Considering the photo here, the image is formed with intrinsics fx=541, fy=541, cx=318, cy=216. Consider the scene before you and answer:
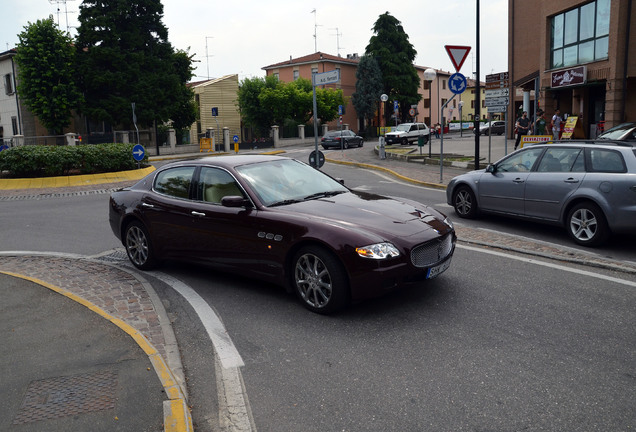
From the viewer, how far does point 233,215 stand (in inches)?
235

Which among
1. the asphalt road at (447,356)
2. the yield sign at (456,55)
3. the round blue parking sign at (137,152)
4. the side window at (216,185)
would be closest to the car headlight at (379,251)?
the asphalt road at (447,356)

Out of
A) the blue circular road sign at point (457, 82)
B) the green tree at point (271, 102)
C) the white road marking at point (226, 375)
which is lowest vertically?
the white road marking at point (226, 375)

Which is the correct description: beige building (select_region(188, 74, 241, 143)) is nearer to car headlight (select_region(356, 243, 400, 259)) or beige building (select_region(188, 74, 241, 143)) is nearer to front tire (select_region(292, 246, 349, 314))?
front tire (select_region(292, 246, 349, 314))

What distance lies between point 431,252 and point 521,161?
15.3 ft

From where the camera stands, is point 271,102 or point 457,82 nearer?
point 457,82

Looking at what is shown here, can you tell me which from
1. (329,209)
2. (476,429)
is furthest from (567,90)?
(476,429)

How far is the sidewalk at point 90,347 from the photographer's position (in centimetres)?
350

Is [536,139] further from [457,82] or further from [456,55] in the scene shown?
[456,55]

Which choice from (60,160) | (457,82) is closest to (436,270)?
(457,82)

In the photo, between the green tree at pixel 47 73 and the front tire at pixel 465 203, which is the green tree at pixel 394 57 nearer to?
the green tree at pixel 47 73

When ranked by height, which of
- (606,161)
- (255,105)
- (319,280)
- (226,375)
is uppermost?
(255,105)

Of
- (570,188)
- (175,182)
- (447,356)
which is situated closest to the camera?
(447,356)

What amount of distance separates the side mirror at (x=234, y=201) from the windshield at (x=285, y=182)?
0.18 metres

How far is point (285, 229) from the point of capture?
5473 mm
